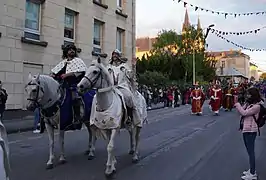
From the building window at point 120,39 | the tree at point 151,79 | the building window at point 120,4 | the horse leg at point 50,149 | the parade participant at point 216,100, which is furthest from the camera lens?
the tree at point 151,79

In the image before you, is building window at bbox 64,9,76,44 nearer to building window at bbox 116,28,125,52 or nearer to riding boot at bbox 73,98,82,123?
building window at bbox 116,28,125,52

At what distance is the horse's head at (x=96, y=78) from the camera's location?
6551 millimetres

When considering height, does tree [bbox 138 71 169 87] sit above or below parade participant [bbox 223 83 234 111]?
above

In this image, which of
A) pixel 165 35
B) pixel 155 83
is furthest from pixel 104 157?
pixel 165 35

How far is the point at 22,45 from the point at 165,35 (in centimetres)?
5511

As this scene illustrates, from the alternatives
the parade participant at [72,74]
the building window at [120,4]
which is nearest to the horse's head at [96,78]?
the parade participant at [72,74]

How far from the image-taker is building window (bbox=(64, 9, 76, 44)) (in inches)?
898

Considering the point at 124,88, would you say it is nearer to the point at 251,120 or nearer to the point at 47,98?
the point at 47,98

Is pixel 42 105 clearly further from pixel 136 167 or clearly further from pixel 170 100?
pixel 170 100

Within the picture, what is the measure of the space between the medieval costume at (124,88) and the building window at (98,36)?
57.7ft

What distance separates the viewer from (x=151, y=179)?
657 cm

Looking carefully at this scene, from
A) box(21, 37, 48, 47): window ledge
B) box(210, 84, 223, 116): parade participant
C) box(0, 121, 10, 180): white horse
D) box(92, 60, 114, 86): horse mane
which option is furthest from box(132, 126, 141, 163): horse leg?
box(210, 84, 223, 116): parade participant

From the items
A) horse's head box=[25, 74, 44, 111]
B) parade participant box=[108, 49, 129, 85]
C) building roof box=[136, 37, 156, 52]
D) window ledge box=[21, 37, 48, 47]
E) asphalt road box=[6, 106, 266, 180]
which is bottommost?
asphalt road box=[6, 106, 266, 180]

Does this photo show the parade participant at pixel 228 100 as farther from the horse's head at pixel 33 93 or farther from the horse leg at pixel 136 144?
the horse's head at pixel 33 93
